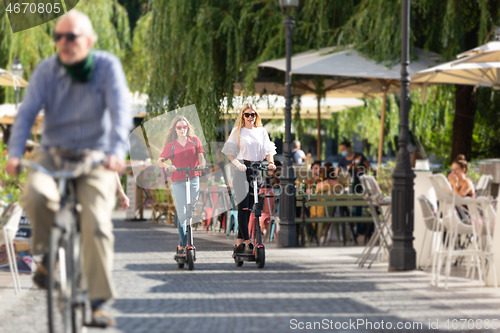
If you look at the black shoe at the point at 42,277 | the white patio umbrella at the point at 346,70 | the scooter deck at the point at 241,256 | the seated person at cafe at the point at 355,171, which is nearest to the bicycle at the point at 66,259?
the black shoe at the point at 42,277

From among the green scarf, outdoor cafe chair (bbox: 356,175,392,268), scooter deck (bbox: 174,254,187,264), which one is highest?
the green scarf

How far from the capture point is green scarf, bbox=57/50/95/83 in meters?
4.32

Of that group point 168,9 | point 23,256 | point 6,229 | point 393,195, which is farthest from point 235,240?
point 393,195

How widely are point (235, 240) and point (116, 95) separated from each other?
1687 mm

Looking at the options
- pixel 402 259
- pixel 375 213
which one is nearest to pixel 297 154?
pixel 375 213

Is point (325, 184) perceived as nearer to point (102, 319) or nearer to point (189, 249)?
point (189, 249)

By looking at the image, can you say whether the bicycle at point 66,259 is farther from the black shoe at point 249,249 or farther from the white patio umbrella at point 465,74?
the white patio umbrella at point 465,74

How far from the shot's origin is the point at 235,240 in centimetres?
587

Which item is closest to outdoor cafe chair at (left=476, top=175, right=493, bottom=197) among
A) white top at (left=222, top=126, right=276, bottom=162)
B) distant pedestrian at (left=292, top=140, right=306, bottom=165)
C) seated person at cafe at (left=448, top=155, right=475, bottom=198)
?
seated person at cafe at (left=448, top=155, right=475, bottom=198)

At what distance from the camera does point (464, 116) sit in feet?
68.8

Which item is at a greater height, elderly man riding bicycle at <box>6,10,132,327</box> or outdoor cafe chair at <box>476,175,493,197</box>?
elderly man riding bicycle at <box>6,10,132,327</box>

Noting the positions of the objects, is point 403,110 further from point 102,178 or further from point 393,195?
point 102,178

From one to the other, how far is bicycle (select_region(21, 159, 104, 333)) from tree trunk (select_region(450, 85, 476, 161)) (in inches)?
655

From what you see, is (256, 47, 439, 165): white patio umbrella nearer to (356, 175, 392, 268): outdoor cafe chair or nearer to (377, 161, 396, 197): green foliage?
(377, 161, 396, 197): green foliage
